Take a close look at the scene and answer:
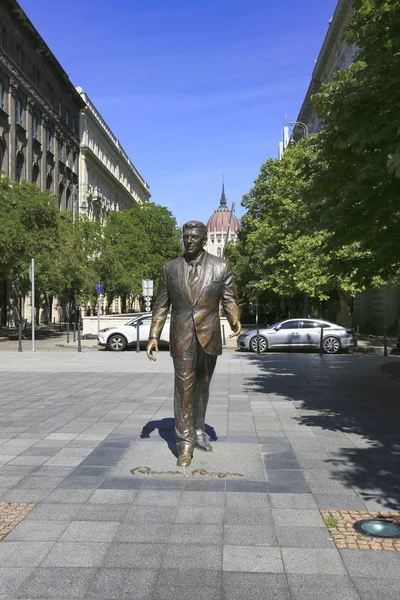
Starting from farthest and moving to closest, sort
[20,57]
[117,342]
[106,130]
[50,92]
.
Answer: [106,130] < [50,92] < [20,57] < [117,342]

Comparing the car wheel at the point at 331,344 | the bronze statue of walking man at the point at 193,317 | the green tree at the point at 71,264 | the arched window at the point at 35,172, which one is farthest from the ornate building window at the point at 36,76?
the bronze statue of walking man at the point at 193,317

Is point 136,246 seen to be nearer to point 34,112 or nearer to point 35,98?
point 34,112

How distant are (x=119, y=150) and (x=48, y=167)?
3060 cm

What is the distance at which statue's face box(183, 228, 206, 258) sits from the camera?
5.67 metres

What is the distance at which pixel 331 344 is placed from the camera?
21.7m

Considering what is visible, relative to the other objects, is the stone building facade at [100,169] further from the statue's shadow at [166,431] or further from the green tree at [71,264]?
the statue's shadow at [166,431]

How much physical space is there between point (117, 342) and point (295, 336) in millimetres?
6813

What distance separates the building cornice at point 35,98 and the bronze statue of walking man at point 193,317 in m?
38.4

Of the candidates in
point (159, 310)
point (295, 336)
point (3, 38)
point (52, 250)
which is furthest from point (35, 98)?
point (159, 310)

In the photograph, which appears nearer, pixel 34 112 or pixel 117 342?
pixel 117 342

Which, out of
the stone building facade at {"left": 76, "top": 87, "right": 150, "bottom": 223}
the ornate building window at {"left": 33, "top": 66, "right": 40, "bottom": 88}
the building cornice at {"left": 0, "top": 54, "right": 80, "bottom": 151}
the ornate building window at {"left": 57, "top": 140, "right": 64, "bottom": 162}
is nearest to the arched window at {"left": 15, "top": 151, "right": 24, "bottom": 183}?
the building cornice at {"left": 0, "top": 54, "right": 80, "bottom": 151}

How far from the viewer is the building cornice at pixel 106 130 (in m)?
61.1

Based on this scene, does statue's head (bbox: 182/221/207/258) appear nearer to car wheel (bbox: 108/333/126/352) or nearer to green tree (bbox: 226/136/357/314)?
green tree (bbox: 226/136/357/314)

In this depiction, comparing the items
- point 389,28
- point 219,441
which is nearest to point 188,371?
point 219,441
